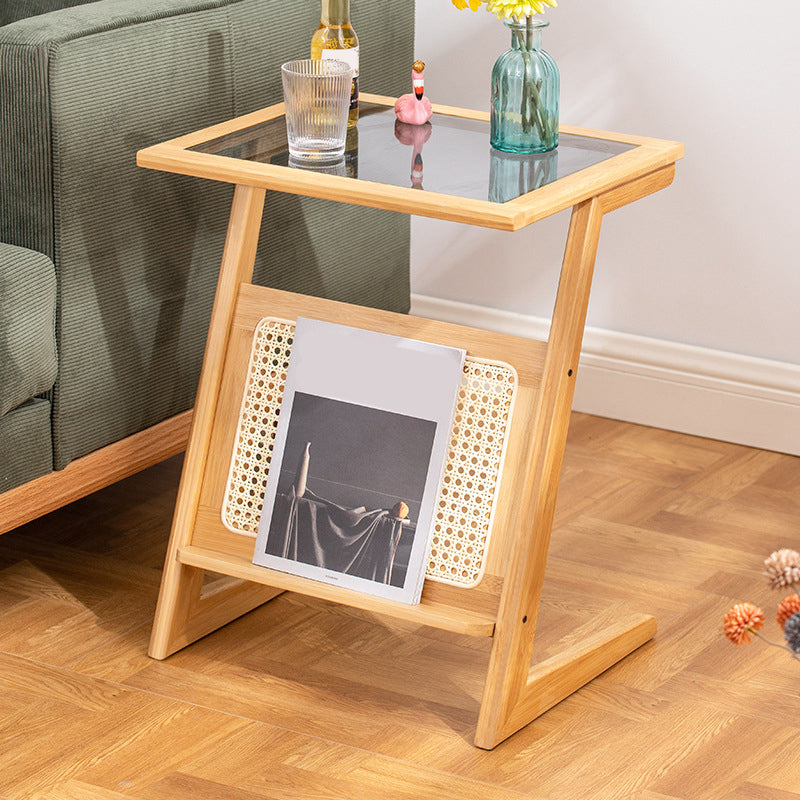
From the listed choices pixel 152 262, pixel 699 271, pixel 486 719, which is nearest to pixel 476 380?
pixel 486 719

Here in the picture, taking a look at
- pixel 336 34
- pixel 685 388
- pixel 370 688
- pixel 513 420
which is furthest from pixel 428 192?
pixel 685 388

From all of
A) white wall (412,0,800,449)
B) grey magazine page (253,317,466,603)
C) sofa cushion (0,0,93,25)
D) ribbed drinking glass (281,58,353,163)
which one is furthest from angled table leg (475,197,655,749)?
sofa cushion (0,0,93,25)

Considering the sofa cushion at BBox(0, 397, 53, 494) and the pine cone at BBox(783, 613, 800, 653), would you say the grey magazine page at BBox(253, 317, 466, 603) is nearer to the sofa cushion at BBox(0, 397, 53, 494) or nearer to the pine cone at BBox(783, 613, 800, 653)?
the sofa cushion at BBox(0, 397, 53, 494)

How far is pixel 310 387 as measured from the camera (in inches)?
60.3

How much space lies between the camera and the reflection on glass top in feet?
4.58

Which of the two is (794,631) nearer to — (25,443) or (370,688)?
(370,688)

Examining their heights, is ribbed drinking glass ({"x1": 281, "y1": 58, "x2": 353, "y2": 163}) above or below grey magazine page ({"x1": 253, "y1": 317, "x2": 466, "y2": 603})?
above

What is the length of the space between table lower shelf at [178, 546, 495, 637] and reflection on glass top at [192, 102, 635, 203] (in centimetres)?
45

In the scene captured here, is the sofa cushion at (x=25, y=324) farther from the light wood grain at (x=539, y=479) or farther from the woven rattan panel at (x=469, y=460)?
the light wood grain at (x=539, y=479)

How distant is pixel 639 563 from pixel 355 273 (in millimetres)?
602

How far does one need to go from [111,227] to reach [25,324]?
0.59 ft

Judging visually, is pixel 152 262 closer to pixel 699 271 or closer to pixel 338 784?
pixel 338 784

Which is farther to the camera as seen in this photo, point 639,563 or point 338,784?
point 639,563

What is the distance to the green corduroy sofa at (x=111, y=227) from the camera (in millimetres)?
1508
